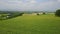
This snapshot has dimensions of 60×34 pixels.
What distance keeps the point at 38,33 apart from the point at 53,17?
2.65 metres

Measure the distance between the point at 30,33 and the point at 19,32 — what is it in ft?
1.28

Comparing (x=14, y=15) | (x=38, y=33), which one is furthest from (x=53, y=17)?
(x=38, y=33)

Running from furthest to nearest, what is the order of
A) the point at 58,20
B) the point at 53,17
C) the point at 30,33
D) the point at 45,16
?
the point at 45,16 < the point at 53,17 < the point at 58,20 < the point at 30,33

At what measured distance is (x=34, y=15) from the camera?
661 cm

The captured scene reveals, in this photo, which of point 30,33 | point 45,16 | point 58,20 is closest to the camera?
point 30,33

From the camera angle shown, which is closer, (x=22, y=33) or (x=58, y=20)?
(x=22, y=33)

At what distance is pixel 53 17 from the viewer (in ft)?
20.3

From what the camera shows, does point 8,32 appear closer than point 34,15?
Yes

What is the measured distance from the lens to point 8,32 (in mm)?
3900

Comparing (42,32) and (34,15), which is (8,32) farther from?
(34,15)

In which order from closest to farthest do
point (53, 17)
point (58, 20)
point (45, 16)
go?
point (58, 20), point (53, 17), point (45, 16)

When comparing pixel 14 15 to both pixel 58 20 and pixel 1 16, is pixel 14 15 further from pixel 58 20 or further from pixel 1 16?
pixel 58 20

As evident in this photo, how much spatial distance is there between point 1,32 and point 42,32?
4.54 feet

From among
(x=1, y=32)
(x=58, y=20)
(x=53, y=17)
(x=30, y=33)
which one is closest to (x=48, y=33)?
(x=30, y=33)
